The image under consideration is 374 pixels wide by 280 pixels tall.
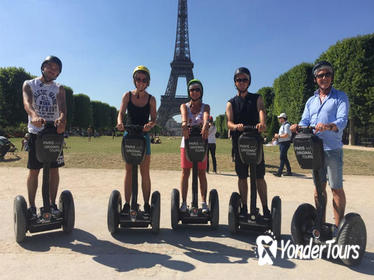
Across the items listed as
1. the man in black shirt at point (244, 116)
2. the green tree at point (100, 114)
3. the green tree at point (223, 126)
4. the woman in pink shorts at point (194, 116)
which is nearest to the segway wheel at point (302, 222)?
the man in black shirt at point (244, 116)

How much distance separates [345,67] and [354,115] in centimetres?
491

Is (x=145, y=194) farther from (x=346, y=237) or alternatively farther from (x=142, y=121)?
(x=346, y=237)

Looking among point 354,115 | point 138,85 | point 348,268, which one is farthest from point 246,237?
point 354,115

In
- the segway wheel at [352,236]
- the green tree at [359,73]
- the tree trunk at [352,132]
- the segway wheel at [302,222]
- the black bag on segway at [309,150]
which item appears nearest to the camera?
the segway wheel at [352,236]

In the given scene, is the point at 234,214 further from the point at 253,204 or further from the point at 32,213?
the point at 32,213

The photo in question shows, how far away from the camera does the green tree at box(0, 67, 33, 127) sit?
120 feet

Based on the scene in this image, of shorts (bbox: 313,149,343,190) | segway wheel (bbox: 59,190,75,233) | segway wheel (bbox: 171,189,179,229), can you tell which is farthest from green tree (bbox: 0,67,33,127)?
shorts (bbox: 313,149,343,190)

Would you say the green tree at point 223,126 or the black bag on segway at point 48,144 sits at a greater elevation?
the green tree at point 223,126

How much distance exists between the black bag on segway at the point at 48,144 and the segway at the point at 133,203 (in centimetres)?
75

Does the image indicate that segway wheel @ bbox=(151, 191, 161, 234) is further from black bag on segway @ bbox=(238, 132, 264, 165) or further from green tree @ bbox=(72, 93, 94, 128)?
green tree @ bbox=(72, 93, 94, 128)

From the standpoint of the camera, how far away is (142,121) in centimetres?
369

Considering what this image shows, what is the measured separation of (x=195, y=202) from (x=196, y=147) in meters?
0.82

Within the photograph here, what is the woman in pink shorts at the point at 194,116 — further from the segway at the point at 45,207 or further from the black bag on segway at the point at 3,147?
the black bag on segway at the point at 3,147

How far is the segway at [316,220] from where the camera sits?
8.54 ft
